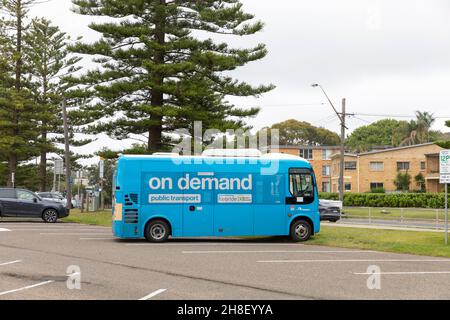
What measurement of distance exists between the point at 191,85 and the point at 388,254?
19671 millimetres

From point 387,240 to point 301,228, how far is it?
2.91 metres

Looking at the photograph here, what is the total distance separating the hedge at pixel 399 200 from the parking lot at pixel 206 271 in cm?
3057

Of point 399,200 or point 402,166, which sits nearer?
point 399,200

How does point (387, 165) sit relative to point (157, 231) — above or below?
above

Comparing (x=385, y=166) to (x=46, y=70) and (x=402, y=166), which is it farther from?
(x=46, y=70)

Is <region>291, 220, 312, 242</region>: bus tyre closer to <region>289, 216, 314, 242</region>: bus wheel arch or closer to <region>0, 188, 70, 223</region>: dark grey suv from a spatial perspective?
<region>289, 216, 314, 242</region>: bus wheel arch

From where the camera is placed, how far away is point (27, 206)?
27.9 metres

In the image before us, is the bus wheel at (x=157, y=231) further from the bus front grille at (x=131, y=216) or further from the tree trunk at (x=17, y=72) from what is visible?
the tree trunk at (x=17, y=72)

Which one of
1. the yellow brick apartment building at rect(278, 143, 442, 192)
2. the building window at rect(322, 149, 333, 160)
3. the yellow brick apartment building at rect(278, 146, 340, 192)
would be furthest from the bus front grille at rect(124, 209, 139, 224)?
the building window at rect(322, 149, 333, 160)

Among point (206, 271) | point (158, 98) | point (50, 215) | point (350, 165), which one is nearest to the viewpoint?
point (206, 271)

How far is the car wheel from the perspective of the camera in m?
28.4

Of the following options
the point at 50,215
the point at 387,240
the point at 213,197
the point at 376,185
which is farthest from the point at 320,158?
the point at 213,197

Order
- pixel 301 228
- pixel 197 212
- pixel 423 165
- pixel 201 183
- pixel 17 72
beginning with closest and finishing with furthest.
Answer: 1. pixel 197 212
2. pixel 201 183
3. pixel 301 228
4. pixel 17 72
5. pixel 423 165
